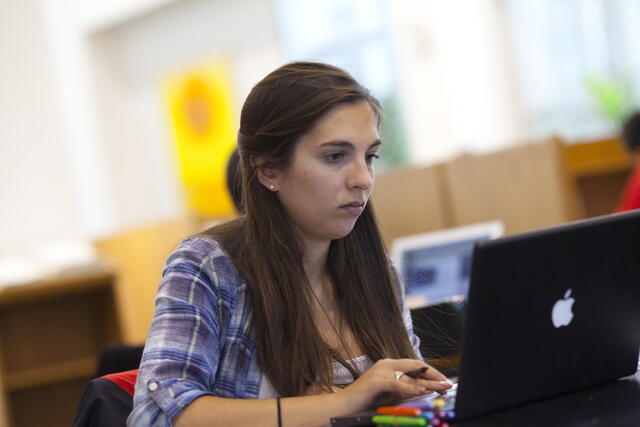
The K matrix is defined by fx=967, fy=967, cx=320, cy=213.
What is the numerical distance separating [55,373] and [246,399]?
132 inches

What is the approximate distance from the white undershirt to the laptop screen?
1.72m

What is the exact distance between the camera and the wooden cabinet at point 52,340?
4391mm

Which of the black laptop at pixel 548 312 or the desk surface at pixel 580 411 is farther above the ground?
the black laptop at pixel 548 312

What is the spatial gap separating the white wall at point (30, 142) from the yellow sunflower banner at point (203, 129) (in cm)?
100

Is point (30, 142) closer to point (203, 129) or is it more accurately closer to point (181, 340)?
point (203, 129)

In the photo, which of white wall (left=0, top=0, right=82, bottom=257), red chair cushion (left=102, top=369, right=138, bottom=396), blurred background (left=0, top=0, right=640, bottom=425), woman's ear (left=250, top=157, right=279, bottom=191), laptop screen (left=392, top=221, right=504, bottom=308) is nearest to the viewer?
red chair cushion (left=102, top=369, right=138, bottom=396)

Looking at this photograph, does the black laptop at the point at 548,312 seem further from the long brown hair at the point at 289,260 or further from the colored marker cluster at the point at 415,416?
the long brown hair at the point at 289,260

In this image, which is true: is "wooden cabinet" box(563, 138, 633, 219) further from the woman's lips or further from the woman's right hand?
the woman's right hand

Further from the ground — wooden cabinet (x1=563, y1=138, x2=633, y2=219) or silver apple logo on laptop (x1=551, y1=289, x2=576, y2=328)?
silver apple logo on laptop (x1=551, y1=289, x2=576, y2=328)

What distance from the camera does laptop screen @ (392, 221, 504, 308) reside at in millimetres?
3314

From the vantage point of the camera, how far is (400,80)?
6852 mm

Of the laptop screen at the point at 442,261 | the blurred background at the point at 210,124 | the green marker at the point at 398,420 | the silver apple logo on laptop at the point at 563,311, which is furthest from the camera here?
the blurred background at the point at 210,124

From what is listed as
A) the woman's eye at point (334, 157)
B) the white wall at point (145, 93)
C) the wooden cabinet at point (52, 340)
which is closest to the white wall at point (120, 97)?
the white wall at point (145, 93)

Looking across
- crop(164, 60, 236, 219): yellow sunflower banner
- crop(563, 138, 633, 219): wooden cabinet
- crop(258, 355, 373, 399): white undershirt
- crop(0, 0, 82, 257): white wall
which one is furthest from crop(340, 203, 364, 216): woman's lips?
crop(164, 60, 236, 219): yellow sunflower banner
